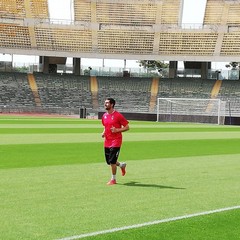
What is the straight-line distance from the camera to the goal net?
46.6m

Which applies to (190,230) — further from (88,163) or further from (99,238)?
(88,163)

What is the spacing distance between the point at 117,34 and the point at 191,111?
63.3 feet

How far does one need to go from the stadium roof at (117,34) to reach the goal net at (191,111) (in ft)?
40.0

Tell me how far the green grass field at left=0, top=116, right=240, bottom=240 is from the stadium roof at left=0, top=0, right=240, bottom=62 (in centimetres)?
4835

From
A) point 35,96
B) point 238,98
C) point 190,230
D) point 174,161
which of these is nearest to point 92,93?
point 35,96

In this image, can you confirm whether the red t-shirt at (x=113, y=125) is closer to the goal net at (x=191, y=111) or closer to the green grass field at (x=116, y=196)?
the green grass field at (x=116, y=196)

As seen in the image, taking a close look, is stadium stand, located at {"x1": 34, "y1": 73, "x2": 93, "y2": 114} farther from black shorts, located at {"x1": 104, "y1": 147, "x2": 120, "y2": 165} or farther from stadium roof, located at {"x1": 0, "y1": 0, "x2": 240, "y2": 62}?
black shorts, located at {"x1": 104, "y1": 147, "x2": 120, "y2": 165}

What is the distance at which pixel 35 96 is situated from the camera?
198 ft

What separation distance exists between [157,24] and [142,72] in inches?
289

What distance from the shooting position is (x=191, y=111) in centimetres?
4972

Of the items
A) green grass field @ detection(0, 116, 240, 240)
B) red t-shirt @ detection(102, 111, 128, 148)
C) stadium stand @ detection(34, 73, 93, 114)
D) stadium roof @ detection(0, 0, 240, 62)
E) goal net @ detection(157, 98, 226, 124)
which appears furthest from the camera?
stadium roof @ detection(0, 0, 240, 62)

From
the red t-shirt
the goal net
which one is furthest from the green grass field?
the goal net

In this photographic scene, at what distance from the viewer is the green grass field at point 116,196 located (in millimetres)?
6387

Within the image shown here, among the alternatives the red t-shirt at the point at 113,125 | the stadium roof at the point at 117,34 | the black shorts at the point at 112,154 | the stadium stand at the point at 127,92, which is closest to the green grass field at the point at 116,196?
the black shorts at the point at 112,154
